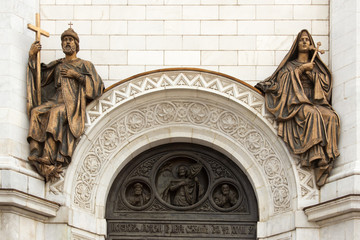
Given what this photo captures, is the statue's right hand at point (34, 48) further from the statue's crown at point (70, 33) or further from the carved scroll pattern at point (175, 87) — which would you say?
the carved scroll pattern at point (175, 87)

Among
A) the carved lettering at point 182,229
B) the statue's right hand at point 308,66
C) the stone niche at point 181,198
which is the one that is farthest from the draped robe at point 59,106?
the statue's right hand at point 308,66

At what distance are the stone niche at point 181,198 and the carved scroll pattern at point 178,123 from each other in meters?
0.35

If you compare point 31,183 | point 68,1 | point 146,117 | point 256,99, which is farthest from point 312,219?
point 68,1

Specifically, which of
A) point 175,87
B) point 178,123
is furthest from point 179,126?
point 175,87

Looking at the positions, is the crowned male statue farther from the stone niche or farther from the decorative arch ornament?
the stone niche

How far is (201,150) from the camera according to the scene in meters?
17.2

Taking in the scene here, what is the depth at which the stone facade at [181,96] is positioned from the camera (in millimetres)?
15914

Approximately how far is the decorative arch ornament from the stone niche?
0.30 metres

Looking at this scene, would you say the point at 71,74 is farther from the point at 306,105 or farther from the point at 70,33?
the point at 306,105

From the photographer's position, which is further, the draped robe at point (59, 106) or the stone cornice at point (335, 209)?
the draped robe at point (59, 106)

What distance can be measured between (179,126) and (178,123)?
0.18ft

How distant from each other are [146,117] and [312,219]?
3.15 m

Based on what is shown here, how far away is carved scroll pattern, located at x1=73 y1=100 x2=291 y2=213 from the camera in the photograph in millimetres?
16453

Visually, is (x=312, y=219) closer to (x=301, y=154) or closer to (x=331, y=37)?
(x=301, y=154)
